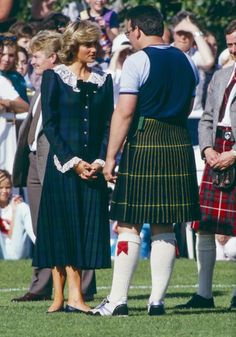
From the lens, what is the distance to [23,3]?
18125 mm

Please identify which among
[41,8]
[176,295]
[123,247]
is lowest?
[176,295]

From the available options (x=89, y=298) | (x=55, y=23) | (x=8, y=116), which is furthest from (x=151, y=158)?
(x=8, y=116)

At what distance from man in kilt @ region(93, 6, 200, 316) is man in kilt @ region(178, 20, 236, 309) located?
0.52 m

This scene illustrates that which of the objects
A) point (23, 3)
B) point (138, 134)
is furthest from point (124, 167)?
point (23, 3)

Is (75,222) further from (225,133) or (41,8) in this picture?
(41,8)

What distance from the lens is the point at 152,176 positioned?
8984 mm

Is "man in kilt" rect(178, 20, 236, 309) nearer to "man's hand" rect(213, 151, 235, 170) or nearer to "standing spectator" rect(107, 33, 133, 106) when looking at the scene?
"man's hand" rect(213, 151, 235, 170)

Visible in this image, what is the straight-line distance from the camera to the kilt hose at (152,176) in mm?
8961

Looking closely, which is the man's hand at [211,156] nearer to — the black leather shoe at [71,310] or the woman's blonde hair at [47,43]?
the black leather shoe at [71,310]

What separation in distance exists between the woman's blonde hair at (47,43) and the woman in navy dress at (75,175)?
0.99 metres

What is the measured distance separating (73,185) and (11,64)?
5.00 m

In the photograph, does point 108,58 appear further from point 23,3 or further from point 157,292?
point 157,292

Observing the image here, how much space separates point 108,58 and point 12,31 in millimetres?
1047

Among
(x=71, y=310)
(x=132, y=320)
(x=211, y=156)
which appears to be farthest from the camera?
(x=211, y=156)
